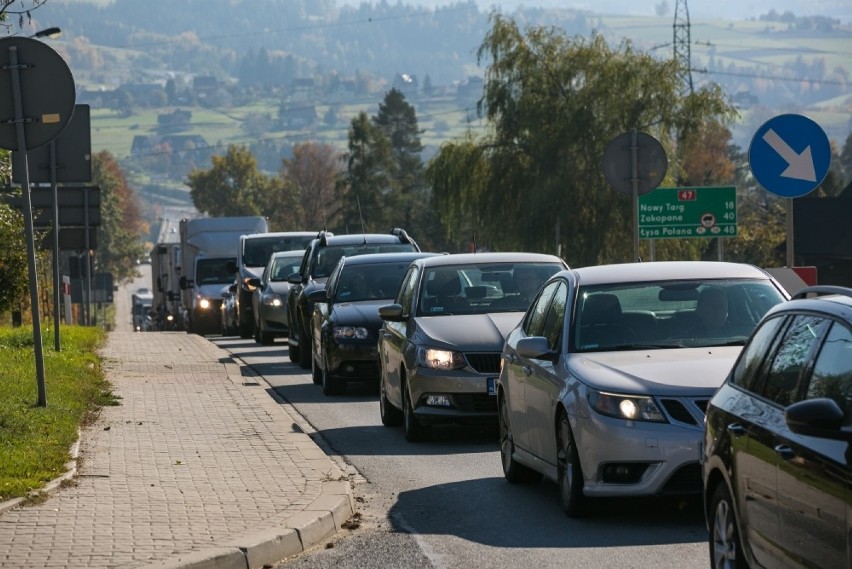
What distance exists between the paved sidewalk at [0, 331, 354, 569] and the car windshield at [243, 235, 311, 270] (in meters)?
18.2

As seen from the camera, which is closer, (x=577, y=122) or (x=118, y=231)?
(x=577, y=122)

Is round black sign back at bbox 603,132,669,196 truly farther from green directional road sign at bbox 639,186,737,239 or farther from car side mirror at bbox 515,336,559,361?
car side mirror at bbox 515,336,559,361

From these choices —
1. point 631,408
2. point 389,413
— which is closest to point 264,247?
point 389,413

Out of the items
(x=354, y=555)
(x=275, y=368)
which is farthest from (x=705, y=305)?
(x=275, y=368)

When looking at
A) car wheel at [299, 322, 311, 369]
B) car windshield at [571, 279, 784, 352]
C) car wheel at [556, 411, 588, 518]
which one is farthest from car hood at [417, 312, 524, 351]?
car wheel at [299, 322, 311, 369]

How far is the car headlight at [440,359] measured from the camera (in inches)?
551

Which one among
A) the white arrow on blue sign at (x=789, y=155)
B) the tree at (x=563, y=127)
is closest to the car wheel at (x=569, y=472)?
the white arrow on blue sign at (x=789, y=155)

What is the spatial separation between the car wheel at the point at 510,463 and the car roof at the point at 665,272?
116 cm

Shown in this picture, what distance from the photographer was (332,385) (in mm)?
19250

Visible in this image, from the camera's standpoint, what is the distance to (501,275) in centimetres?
1591

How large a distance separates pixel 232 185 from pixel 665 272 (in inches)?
5502

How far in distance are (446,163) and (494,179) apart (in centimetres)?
177

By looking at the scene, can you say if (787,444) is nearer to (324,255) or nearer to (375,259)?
(375,259)

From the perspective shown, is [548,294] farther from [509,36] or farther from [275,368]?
[509,36]
